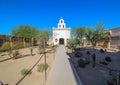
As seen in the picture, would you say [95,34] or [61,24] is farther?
[61,24]

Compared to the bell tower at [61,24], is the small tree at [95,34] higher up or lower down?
lower down

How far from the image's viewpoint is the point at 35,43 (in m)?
59.4

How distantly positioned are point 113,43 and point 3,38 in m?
27.6

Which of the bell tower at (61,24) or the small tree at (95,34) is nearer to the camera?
the small tree at (95,34)

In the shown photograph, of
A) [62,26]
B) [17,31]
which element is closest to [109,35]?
[62,26]

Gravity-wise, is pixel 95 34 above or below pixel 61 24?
below

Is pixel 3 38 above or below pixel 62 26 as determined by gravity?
below

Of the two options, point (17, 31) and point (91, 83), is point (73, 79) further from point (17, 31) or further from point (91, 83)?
point (17, 31)

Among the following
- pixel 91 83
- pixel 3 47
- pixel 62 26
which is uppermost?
pixel 62 26

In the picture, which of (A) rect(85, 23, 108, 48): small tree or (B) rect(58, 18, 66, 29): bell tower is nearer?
(A) rect(85, 23, 108, 48): small tree

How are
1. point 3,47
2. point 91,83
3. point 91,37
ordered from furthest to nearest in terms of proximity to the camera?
point 91,37 < point 3,47 < point 91,83

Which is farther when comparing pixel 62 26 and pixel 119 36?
pixel 62 26

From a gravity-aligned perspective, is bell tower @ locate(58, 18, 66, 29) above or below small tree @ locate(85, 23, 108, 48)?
above

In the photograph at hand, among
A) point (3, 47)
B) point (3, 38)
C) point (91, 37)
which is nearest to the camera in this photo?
point (3, 47)
